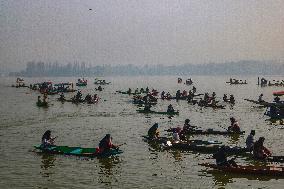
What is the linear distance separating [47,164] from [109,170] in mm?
4253

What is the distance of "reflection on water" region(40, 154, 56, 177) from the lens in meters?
24.0

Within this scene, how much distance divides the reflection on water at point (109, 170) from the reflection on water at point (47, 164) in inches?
119

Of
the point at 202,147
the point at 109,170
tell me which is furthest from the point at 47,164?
the point at 202,147

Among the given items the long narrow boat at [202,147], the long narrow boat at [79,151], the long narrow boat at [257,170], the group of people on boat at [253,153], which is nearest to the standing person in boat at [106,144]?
the long narrow boat at [79,151]

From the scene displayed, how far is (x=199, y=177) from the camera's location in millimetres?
22828

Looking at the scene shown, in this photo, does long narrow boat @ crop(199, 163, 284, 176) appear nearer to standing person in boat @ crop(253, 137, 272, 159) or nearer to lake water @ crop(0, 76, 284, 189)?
lake water @ crop(0, 76, 284, 189)

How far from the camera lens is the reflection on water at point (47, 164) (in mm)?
24016

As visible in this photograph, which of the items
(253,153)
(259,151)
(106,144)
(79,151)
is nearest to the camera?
(259,151)

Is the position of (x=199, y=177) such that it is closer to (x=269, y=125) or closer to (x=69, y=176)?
(x=69, y=176)

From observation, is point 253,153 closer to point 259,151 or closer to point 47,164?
point 259,151

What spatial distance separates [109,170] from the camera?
Answer: 24.5 meters

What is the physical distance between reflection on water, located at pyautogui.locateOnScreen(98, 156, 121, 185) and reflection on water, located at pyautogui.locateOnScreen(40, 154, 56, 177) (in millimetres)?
3022

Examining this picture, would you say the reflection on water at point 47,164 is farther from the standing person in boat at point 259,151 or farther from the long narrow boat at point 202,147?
the standing person in boat at point 259,151

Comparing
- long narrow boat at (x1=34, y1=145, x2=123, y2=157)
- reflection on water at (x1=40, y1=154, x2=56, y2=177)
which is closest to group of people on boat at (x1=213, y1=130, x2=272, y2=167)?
long narrow boat at (x1=34, y1=145, x2=123, y2=157)
